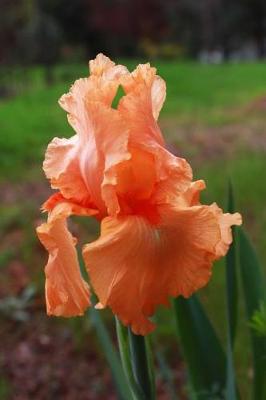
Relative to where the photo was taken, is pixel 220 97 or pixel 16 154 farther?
pixel 220 97

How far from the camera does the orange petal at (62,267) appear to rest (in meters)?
0.84

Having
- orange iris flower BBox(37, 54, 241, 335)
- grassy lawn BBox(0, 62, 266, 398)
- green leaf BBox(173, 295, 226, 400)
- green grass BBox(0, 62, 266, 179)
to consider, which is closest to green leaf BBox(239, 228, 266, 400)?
green leaf BBox(173, 295, 226, 400)

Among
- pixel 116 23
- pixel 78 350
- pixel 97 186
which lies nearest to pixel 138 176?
pixel 97 186

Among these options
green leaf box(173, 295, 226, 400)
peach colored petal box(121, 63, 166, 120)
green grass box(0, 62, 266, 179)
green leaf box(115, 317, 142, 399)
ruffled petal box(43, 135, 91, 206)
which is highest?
green grass box(0, 62, 266, 179)

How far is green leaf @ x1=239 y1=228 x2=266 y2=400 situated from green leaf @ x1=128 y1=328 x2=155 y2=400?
319mm

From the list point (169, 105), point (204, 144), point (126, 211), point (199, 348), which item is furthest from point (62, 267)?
point (169, 105)

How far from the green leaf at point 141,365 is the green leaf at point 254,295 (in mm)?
319

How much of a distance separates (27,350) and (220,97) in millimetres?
8943

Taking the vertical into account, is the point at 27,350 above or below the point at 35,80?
below

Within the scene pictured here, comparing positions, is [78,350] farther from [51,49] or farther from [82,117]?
[51,49]

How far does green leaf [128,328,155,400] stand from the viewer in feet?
2.89

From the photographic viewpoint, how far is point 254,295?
130 centimetres

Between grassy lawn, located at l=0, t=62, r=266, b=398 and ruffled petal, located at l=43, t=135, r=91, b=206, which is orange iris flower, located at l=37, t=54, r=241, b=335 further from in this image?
grassy lawn, located at l=0, t=62, r=266, b=398

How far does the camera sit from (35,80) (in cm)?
1598
